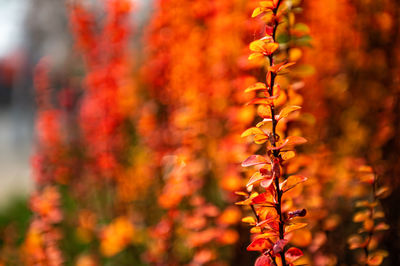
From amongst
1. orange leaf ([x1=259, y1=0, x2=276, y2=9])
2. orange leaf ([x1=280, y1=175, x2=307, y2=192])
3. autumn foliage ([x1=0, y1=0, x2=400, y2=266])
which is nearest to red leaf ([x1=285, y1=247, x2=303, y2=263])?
orange leaf ([x1=280, y1=175, x2=307, y2=192])

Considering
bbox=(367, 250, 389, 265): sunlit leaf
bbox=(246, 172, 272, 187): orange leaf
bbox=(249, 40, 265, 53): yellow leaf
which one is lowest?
bbox=(367, 250, 389, 265): sunlit leaf

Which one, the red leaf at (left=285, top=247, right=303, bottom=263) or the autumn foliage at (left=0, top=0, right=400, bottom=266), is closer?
the red leaf at (left=285, top=247, right=303, bottom=263)

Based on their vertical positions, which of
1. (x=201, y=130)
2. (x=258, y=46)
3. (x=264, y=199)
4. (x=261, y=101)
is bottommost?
(x=201, y=130)

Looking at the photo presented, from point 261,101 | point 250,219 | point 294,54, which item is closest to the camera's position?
point 261,101

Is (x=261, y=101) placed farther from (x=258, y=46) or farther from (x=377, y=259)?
(x=377, y=259)

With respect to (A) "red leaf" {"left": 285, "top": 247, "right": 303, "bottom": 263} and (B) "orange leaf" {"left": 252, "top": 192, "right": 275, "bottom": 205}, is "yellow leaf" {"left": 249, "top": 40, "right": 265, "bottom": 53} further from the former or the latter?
(A) "red leaf" {"left": 285, "top": 247, "right": 303, "bottom": 263}

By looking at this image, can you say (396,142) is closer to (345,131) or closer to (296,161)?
(296,161)

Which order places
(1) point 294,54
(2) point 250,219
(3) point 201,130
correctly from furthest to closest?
(3) point 201,130 → (1) point 294,54 → (2) point 250,219

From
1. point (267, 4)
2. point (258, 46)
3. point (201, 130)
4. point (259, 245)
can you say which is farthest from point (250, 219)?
point (201, 130)

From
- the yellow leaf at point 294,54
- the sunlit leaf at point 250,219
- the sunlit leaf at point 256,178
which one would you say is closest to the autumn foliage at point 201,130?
the yellow leaf at point 294,54

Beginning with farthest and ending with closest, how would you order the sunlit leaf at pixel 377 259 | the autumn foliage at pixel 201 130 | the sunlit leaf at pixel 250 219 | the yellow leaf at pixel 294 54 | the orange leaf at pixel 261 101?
the autumn foliage at pixel 201 130
the yellow leaf at pixel 294 54
the sunlit leaf at pixel 377 259
the sunlit leaf at pixel 250 219
the orange leaf at pixel 261 101

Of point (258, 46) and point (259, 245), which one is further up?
point (258, 46)

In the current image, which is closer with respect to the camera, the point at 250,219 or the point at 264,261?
the point at 264,261

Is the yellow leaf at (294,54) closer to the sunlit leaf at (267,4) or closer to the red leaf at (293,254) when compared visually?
the sunlit leaf at (267,4)
